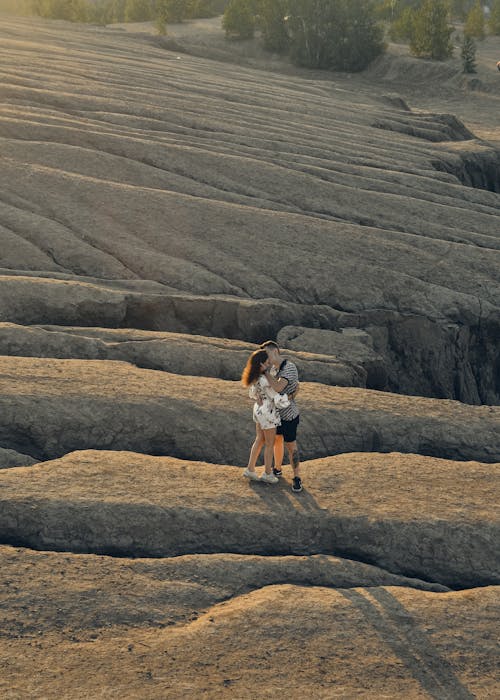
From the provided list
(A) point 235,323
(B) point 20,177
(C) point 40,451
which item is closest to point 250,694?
(C) point 40,451

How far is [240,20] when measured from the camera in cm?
7425

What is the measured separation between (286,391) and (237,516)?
70.4 inches

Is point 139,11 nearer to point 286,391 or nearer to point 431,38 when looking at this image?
point 431,38

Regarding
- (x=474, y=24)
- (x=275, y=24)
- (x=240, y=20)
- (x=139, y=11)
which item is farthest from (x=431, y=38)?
(x=139, y=11)

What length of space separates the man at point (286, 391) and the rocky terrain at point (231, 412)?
399 mm

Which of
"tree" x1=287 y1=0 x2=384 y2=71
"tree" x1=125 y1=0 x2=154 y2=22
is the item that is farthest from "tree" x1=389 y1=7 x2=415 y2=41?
"tree" x1=125 y1=0 x2=154 y2=22

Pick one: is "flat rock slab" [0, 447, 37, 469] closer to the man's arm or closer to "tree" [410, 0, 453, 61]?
the man's arm

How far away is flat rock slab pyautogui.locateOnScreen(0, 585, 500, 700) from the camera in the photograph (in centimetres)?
848

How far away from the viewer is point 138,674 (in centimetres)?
857

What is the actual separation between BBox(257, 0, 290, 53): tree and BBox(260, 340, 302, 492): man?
64.0 meters

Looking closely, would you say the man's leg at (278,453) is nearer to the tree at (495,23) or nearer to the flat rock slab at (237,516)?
the flat rock slab at (237,516)

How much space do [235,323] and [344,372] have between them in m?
2.88

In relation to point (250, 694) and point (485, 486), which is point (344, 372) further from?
point (250, 694)

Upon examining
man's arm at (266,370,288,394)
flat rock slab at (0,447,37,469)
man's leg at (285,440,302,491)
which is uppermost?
man's arm at (266,370,288,394)
